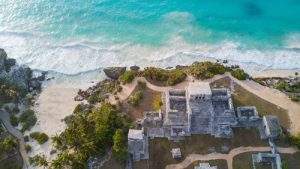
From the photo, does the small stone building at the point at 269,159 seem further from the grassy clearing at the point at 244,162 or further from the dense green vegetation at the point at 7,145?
the dense green vegetation at the point at 7,145

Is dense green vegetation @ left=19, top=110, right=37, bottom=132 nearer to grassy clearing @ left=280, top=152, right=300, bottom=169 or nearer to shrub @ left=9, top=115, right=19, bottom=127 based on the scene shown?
shrub @ left=9, top=115, right=19, bottom=127

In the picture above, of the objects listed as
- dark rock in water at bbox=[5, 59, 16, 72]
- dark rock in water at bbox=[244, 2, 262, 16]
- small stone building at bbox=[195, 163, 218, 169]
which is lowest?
small stone building at bbox=[195, 163, 218, 169]

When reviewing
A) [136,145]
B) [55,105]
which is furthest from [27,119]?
[136,145]

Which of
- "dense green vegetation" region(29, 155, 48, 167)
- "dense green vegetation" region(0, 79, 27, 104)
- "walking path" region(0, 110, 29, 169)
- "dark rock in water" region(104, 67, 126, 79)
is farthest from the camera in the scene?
"dark rock in water" region(104, 67, 126, 79)

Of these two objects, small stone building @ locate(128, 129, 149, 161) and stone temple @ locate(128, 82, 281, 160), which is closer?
small stone building @ locate(128, 129, 149, 161)

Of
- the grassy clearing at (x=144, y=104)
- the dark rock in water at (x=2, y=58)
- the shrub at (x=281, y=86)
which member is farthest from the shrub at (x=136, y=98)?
the dark rock in water at (x=2, y=58)

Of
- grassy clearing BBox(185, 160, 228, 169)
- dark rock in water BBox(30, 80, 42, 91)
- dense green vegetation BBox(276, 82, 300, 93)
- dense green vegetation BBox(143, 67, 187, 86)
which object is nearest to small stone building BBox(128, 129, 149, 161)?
grassy clearing BBox(185, 160, 228, 169)

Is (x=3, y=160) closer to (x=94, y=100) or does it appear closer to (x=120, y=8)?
(x=94, y=100)

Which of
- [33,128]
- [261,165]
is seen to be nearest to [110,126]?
[33,128]
